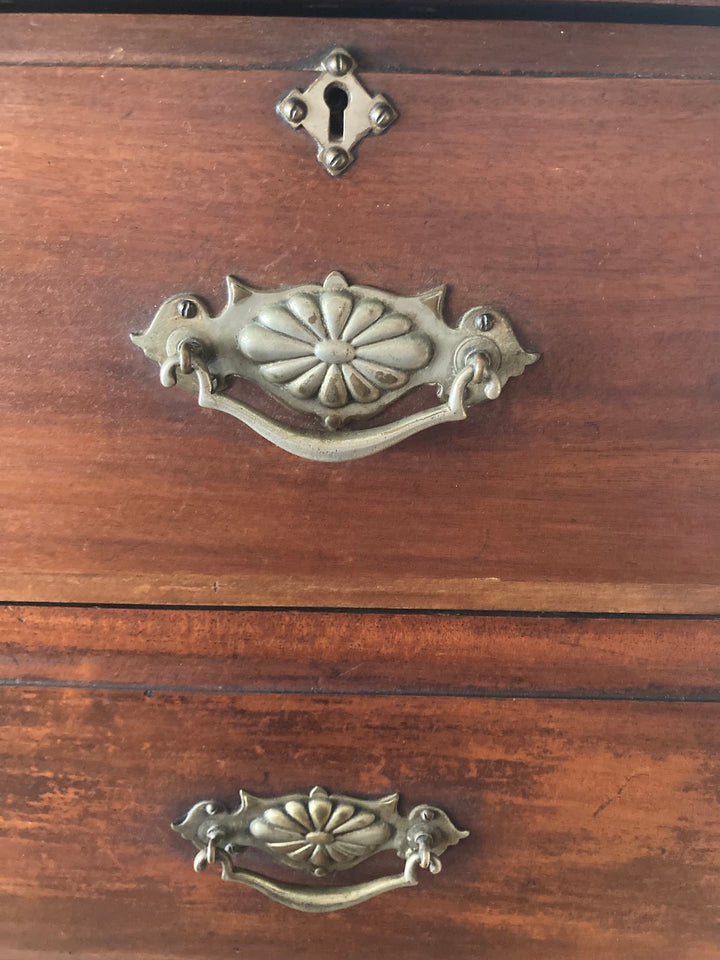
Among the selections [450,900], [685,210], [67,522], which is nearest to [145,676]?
[67,522]

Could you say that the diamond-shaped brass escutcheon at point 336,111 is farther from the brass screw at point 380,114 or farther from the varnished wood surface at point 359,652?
the varnished wood surface at point 359,652

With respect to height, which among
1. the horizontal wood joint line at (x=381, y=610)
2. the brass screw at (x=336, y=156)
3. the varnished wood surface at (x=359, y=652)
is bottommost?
the varnished wood surface at (x=359, y=652)

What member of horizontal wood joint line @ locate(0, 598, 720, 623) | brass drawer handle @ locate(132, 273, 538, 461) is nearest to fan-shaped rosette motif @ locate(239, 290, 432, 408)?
brass drawer handle @ locate(132, 273, 538, 461)

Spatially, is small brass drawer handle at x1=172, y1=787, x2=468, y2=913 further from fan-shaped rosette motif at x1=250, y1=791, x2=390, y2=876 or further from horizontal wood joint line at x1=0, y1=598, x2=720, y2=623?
horizontal wood joint line at x1=0, y1=598, x2=720, y2=623

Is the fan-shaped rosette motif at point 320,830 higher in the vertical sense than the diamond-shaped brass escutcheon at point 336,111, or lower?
lower

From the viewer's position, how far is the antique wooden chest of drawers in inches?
11.6

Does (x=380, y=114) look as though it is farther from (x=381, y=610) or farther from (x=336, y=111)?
(x=381, y=610)

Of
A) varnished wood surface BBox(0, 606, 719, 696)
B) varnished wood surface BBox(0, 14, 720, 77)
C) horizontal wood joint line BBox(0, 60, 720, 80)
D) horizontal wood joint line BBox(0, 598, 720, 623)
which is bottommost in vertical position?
varnished wood surface BBox(0, 606, 719, 696)

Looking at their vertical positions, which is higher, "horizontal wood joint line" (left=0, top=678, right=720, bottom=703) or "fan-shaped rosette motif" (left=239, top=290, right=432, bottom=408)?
"fan-shaped rosette motif" (left=239, top=290, right=432, bottom=408)

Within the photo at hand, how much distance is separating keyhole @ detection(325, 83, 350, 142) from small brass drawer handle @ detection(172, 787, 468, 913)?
1.07 feet

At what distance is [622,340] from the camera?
0.32m

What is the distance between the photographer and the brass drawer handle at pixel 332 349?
11.9 inches

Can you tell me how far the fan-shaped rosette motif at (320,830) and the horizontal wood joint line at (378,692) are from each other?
0.06 metres

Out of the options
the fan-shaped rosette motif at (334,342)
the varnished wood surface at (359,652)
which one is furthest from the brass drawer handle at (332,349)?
the varnished wood surface at (359,652)
